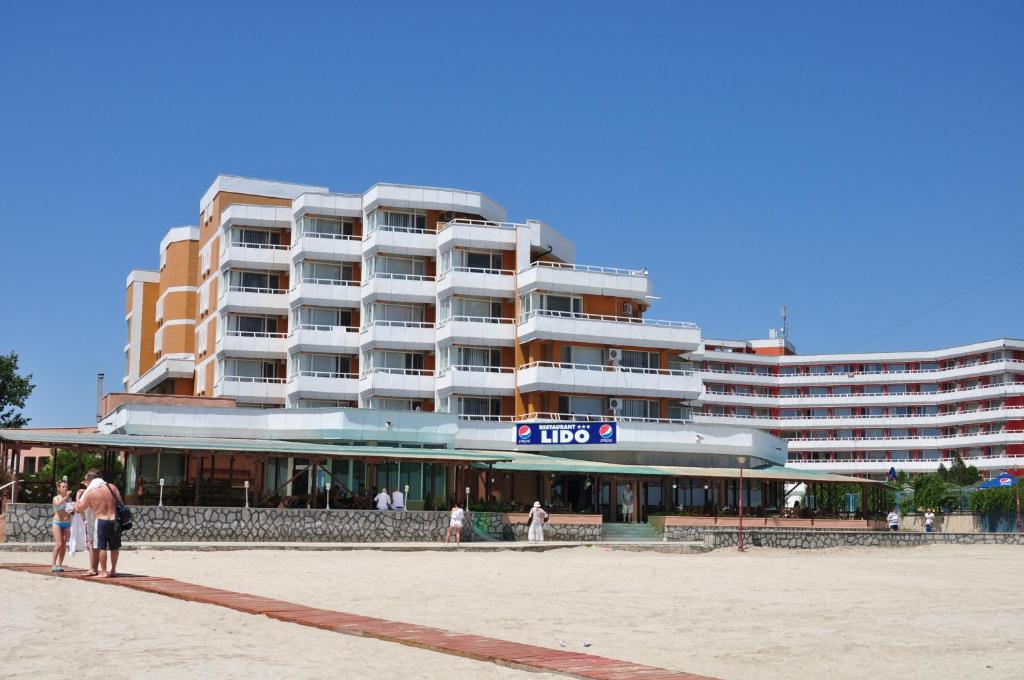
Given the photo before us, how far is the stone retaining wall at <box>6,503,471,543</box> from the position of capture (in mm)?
37531

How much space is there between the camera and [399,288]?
69812mm

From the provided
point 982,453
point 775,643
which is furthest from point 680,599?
point 982,453

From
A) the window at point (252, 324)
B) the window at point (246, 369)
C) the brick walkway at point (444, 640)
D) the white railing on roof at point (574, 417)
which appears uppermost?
the window at point (252, 324)

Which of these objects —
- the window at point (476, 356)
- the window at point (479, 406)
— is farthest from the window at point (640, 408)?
the window at point (476, 356)

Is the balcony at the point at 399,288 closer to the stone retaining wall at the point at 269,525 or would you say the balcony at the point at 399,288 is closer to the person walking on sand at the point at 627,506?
the person walking on sand at the point at 627,506

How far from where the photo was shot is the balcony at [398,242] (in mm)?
69750

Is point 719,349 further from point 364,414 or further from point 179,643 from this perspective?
point 179,643

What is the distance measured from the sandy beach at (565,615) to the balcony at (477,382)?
3352cm

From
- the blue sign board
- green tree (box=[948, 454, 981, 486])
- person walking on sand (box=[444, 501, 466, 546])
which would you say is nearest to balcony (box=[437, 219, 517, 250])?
the blue sign board

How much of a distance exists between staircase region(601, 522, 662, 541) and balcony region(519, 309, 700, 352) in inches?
544

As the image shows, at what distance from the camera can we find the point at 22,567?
2511 cm

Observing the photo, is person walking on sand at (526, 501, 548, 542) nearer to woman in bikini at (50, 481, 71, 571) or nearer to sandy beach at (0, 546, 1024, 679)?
sandy beach at (0, 546, 1024, 679)

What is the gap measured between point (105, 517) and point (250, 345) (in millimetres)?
50281

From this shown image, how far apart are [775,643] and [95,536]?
12096mm
